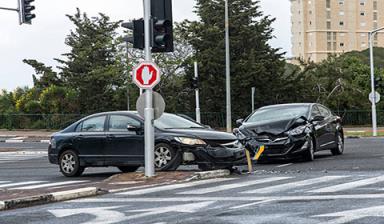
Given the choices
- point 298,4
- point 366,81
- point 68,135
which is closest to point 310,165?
point 68,135

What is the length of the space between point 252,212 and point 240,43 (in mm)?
42273

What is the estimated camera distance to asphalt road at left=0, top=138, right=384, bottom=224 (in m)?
8.27

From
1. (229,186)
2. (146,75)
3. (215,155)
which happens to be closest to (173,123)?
(215,155)

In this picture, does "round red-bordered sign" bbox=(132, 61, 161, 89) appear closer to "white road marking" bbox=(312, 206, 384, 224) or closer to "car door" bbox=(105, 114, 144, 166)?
"car door" bbox=(105, 114, 144, 166)

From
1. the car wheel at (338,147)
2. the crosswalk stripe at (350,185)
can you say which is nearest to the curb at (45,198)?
the crosswalk stripe at (350,185)

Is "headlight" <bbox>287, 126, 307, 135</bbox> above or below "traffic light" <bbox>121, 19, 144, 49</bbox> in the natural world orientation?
below

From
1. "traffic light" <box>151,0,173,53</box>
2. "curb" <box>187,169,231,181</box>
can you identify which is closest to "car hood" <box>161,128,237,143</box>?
"curb" <box>187,169,231,181</box>

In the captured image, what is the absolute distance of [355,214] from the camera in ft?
26.7

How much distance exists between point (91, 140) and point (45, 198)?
4589 millimetres

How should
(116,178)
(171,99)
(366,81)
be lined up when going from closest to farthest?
(116,178)
(171,99)
(366,81)

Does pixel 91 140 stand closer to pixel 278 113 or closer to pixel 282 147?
pixel 282 147

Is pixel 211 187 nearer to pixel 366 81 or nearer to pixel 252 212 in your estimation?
pixel 252 212

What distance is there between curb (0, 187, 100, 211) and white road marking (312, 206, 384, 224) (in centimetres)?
452

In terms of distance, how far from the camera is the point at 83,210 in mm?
9539
